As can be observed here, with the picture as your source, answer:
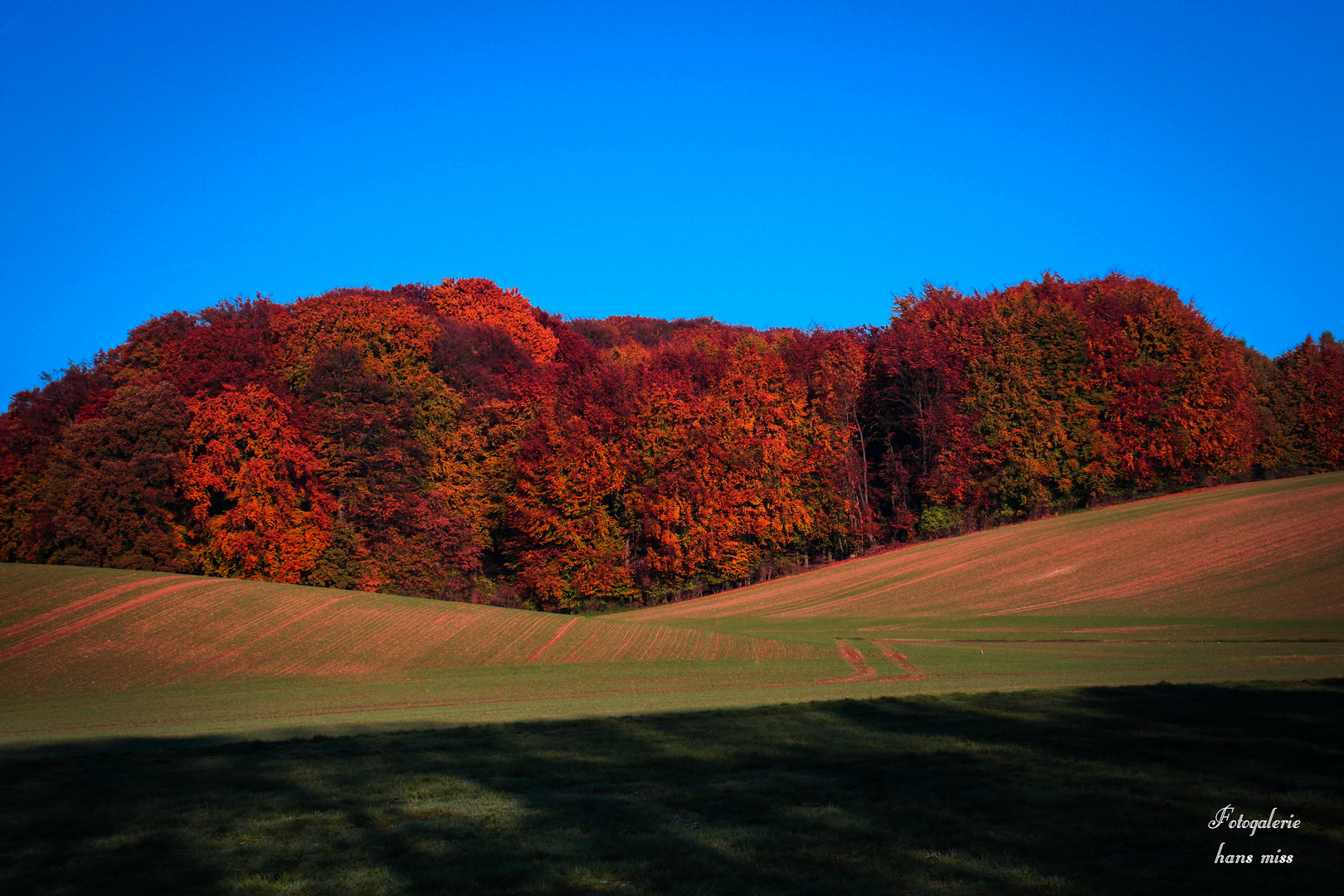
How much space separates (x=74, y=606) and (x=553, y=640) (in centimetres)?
1700

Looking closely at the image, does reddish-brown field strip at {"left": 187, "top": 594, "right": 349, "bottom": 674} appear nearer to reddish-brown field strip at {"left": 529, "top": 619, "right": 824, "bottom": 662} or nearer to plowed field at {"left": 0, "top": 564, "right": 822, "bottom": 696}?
plowed field at {"left": 0, "top": 564, "right": 822, "bottom": 696}

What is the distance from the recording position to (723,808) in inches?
380

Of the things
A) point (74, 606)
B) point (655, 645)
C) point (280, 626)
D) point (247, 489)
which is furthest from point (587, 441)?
point (74, 606)

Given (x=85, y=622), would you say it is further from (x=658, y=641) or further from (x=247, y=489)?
(x=658, y=641)

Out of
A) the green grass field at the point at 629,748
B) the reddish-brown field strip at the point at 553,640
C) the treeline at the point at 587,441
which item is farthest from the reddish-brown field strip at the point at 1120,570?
the reddish-brown field strip at the point at 553,640

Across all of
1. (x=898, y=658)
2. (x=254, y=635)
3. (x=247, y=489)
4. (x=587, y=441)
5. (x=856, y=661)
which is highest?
(x=587, y=441)

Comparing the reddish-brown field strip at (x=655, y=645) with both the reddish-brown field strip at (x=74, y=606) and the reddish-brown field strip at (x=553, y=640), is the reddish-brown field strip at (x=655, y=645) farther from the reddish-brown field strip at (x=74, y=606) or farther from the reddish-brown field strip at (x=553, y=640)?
the reddish-brown field strip at (x=74, y=606)

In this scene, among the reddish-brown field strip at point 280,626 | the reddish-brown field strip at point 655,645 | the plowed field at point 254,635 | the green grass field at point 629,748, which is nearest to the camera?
the green grass field at point 629,748

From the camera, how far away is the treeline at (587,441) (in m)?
48.2

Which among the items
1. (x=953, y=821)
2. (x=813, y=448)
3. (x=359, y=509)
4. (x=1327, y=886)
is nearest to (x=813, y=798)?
(x=953, y=821)

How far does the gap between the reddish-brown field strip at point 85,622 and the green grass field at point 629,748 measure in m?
0.12

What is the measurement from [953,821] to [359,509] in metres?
49.5

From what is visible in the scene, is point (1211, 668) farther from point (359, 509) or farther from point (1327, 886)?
point (359, 509)

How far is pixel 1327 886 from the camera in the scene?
20.7ft
